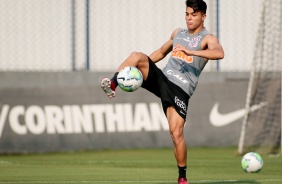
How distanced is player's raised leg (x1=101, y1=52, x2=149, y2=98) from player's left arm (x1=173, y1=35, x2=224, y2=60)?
41 centimetres

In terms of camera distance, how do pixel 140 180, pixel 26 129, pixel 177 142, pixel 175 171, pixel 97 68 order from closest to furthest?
pixel 177 142 → pixel 140 180 → pixel 175 171 → pixel 26 129 → pixel 97 68

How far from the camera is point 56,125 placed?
18.0m

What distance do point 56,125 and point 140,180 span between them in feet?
22.2

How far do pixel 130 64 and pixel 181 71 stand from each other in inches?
32.1

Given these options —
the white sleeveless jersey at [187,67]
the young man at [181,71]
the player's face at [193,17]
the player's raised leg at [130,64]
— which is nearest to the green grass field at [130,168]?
the young man at [181,71]

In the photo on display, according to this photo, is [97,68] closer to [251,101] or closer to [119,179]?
[251,101]

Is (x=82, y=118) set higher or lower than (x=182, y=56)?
lower

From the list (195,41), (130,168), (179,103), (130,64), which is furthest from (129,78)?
(130,168)

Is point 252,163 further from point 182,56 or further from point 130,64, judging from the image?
point 130,64

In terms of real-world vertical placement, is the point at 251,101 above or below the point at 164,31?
below

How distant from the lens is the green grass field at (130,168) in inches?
460

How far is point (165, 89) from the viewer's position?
35.0 ft

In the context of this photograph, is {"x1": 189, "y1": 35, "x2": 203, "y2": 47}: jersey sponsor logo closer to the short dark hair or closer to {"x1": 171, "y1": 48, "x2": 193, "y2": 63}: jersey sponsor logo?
{"x1": 171, "y1": 48, "x2": 193, "y2": 63}: jersey sponsor logo

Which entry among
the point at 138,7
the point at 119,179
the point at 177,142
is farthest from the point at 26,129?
the point at 177,142
